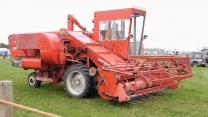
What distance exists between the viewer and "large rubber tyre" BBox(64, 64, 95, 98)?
7.50 m

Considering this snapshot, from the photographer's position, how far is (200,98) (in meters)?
8.10

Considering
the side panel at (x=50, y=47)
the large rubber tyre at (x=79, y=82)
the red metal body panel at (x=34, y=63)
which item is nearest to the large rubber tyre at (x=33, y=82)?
the red metal body panel at (x=34, y=63)

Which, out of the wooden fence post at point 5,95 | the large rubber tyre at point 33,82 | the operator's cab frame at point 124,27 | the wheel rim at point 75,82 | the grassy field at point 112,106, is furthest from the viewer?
the large rubber tyre at point 33,82

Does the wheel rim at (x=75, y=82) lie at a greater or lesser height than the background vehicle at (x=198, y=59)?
greater

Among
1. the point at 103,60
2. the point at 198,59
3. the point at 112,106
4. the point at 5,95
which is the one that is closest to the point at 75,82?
the point at 103,60

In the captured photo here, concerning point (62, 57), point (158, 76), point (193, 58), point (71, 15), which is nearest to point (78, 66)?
point (62, 57)

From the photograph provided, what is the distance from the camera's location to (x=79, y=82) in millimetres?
7883

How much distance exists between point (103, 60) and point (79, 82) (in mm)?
991

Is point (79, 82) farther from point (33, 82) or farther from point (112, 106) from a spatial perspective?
point (33, 82)

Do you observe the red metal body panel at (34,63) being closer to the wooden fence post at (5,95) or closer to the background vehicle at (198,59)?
the wooden fence post at (5,95)

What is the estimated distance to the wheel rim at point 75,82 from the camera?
783 cm

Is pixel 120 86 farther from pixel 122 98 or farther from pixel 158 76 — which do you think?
pixel 158 76

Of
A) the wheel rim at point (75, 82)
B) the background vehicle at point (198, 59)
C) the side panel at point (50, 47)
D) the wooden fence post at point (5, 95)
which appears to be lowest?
the background vehicle at point (198, 59)

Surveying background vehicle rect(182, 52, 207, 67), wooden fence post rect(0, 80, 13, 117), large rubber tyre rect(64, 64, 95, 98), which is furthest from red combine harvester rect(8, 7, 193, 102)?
background vehicle rect(182, 52, 207, 67)
